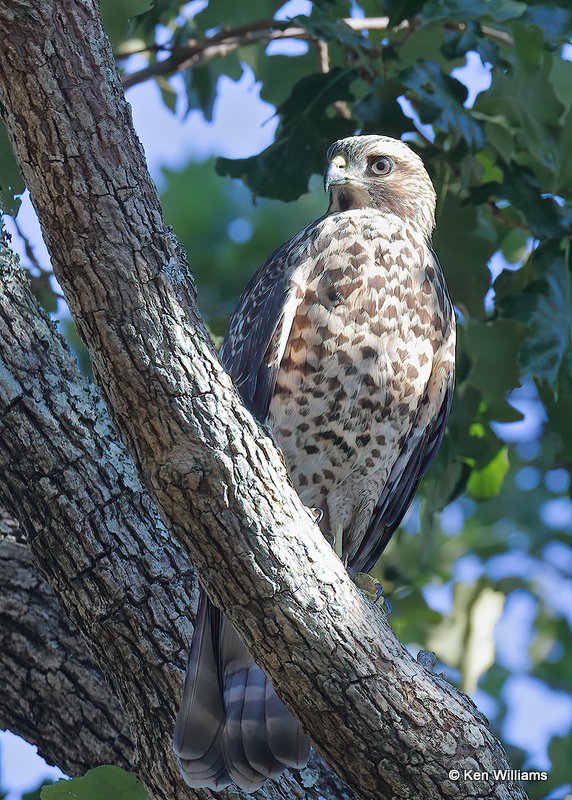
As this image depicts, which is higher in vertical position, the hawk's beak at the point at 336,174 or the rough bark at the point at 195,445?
the hawk's beak at the point at 336,174

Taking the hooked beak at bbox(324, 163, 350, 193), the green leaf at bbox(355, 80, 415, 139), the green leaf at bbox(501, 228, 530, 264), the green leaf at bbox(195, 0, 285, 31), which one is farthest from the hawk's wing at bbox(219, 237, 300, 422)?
the green leaf at bbox(501, 228, 530, 264)

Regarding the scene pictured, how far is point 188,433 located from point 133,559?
68cm

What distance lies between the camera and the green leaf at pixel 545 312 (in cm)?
332

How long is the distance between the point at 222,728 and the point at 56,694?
0.52 m

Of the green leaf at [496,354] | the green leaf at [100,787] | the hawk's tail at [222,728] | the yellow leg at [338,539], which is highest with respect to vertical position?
the green leaf at [496,354]

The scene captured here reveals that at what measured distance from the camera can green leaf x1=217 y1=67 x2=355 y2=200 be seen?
143 inches

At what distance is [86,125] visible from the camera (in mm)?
2080

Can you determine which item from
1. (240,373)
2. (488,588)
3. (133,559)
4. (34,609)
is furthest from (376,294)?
(488,588)

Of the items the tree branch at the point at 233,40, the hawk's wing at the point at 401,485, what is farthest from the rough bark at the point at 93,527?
the tree branch at the point at 233,40

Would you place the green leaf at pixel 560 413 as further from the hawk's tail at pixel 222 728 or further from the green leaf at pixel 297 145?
the hawk's tail at pixel 222 728

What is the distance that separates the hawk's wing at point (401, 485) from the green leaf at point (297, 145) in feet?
2.89

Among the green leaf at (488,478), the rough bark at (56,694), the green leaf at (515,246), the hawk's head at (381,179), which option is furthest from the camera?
the green leaf at (515,246)

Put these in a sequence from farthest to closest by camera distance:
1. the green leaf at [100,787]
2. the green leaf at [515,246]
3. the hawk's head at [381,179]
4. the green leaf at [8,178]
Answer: the green leaf at [515,246], the hawk's head at [381,179], the green leaf at [8,178], the green leaf at [100,787]

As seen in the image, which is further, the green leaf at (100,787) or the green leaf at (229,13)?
the green leaf at (229,13)
